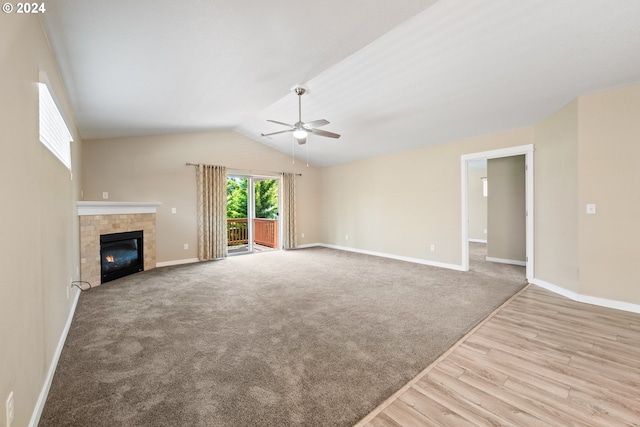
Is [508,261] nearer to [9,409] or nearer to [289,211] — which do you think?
[289,211]

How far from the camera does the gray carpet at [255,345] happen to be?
1577mm

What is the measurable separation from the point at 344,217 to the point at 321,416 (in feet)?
19.9

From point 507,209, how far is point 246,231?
6570 millimetres

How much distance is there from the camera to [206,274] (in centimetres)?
477

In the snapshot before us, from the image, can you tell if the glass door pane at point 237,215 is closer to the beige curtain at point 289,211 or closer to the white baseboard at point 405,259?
the beige curtain at point 289,211

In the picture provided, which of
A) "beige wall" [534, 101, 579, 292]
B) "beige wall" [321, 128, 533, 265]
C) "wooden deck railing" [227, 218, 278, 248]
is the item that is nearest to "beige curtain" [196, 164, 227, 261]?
"wooden deck railing" [227, 218, 278, 248]

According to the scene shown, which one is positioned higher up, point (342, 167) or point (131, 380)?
point (342, 167)

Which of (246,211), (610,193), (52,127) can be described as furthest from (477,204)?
(52,127)

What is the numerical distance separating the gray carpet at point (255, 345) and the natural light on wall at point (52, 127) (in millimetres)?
1757

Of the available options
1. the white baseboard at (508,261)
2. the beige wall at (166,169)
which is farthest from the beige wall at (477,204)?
the beige wall at (166,169)

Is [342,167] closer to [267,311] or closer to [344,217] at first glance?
[344,217]

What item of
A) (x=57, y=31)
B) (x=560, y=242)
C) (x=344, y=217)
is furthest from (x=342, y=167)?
(x=57, y=31)

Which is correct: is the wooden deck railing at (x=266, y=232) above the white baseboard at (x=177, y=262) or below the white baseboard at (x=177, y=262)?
above

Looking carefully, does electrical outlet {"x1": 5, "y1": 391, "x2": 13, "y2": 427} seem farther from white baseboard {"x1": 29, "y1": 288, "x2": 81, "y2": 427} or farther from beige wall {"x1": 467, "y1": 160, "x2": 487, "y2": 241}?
beige wall {"x1": 467, "y1": 160, "x2": 487, "y2": 241}
